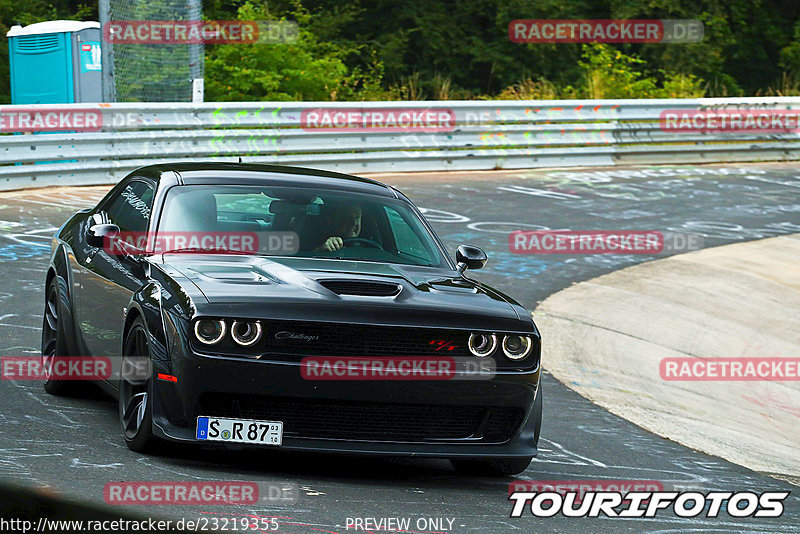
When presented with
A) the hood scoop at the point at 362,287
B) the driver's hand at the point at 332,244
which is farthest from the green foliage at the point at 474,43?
the hood scoop at the point at 362,287

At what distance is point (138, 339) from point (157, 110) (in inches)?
494

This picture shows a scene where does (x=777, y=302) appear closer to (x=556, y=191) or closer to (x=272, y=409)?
(x=556, y=191)

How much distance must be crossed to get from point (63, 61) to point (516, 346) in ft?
51.2

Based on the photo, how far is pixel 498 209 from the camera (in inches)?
709

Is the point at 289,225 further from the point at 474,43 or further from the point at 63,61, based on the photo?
the point at 474,43

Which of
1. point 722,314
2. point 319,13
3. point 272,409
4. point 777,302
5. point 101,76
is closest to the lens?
point 272,409

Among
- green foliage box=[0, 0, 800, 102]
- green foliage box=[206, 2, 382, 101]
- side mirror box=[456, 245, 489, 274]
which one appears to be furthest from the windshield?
Answer: green foliage box=[0, 0, 800, 102]

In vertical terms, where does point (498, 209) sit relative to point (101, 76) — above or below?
below

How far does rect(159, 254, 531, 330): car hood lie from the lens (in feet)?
18.7

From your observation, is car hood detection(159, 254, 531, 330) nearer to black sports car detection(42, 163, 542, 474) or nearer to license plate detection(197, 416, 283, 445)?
black sports car detection(42, 163, 542, 474)

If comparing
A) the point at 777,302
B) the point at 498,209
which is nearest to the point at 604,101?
the point at 498,209

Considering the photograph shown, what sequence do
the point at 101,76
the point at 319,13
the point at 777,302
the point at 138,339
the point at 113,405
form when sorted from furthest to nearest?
the point at 319,13, the point at 101,76, the point at 777,302, the point at 113,405, the point at 138,339

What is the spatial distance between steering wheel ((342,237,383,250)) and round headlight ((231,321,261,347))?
1.43 metres

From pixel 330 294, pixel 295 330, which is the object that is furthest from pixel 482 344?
pixel 295 330
